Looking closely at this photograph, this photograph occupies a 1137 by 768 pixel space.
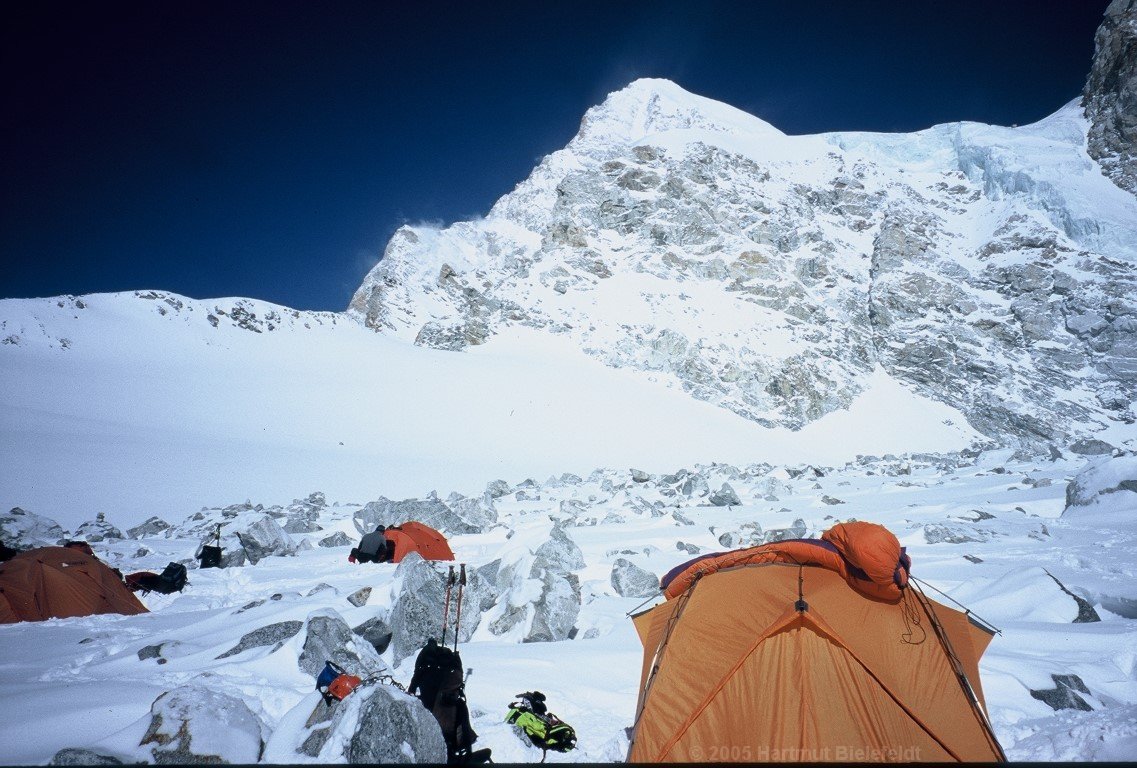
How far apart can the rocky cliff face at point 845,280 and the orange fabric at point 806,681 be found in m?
38.5

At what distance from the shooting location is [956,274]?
179 ft

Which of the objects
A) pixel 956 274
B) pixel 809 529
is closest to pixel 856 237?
pixel 956 274

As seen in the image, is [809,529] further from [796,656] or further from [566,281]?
[566,281]

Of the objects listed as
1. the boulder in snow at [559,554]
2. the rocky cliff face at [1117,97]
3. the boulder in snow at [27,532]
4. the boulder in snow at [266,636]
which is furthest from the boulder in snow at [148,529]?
the rocky cliff face at [1117,97]

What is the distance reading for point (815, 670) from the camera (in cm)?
309

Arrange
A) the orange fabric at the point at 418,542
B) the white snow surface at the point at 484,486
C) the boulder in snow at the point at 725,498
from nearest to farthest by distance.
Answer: the white snow surface at the point at 484,486
the orange fabric at the point at 418,542
the boulder in snow at the point at 725,498

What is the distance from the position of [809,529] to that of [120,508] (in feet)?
59.5

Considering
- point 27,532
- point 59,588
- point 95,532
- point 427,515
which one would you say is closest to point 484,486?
point 427,515

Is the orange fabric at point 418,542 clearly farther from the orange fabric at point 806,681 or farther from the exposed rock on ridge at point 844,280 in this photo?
the exposed rock on ridge at point 844,280

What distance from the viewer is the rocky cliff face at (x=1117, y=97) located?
53062 millimetres

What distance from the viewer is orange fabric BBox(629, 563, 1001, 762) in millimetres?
2906

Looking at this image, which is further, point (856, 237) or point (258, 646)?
point (856, 237)

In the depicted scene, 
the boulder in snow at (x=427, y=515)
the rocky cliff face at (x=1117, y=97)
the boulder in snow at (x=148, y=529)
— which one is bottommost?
the boulder in snow at (x=148, y=529)

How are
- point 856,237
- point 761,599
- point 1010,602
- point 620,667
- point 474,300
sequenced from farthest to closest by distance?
1. point 856,237
2. point 474,300
3. point 1010,602
4. point 620,667
5. point 761,599
